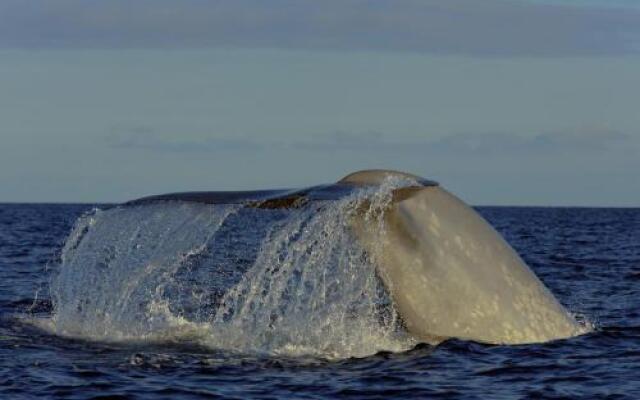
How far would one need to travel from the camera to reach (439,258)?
930cm

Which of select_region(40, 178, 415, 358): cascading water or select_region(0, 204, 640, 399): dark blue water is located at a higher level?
select_region(40, 178, 415, 358): cascading water

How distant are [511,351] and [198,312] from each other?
5.13 m

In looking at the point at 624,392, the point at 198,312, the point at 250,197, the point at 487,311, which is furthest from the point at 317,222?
the point at 198,312

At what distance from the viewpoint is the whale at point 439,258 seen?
930cm

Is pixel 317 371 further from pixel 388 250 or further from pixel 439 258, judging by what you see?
pixel 439 258

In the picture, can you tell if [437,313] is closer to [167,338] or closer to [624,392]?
[624,392]

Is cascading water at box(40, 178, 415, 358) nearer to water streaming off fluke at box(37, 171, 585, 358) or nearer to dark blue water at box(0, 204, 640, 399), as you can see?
water streaming off fluke at box(37, 171, 585, 358)

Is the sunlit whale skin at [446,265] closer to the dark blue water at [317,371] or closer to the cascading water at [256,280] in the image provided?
the cascading water at [256,280]

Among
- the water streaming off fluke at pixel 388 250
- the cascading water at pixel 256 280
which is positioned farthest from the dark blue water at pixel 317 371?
the cascading water at pixel 256 280

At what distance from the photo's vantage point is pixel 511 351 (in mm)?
10148

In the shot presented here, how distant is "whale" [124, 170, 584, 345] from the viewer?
930cm

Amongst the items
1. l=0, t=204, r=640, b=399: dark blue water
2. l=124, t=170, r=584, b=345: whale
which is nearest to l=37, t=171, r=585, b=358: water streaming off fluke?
l=124, t=170, r=584, b=345: whale

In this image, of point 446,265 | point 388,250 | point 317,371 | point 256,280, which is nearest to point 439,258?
point 446,265

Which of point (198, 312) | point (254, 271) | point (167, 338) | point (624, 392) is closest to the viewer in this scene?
point (624, 392)
